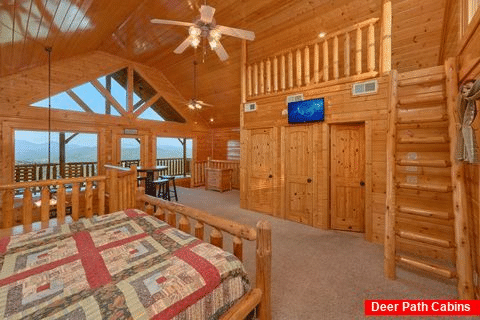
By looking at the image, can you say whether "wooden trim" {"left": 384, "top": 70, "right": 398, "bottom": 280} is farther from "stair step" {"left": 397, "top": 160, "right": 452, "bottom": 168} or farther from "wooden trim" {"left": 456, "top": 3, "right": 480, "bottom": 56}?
"wooden trim" {"left": 456, "top": 3, "right": 480, "bottom": 56}

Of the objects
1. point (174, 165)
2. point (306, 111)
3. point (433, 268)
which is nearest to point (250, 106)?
point (306, 111)

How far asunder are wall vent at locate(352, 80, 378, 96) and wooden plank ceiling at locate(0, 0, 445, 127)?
4.09 ft

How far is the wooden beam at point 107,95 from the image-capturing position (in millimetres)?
6175

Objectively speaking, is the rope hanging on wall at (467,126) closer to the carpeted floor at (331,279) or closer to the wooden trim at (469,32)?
the wooden trim at (469,32)

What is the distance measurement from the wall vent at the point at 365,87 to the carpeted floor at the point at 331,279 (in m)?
2.33

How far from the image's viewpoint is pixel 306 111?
3.92 meters

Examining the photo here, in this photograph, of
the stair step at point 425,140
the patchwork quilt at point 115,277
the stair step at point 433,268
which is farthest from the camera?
the stair step at point 425,140

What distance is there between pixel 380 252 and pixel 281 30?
4.48 metres

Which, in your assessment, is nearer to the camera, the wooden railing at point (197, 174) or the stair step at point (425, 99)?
the stair step at point (425, 99)

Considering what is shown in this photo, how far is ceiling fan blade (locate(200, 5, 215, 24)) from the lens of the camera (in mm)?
2428

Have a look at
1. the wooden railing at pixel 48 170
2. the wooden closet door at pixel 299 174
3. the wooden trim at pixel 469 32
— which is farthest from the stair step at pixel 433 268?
the wooden railing at pixel 48 170

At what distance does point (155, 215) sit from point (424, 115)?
3.17 m

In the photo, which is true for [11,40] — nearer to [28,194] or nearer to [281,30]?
[28,194]

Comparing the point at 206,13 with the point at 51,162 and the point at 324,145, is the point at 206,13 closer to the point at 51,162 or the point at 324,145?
the point at 324,145
